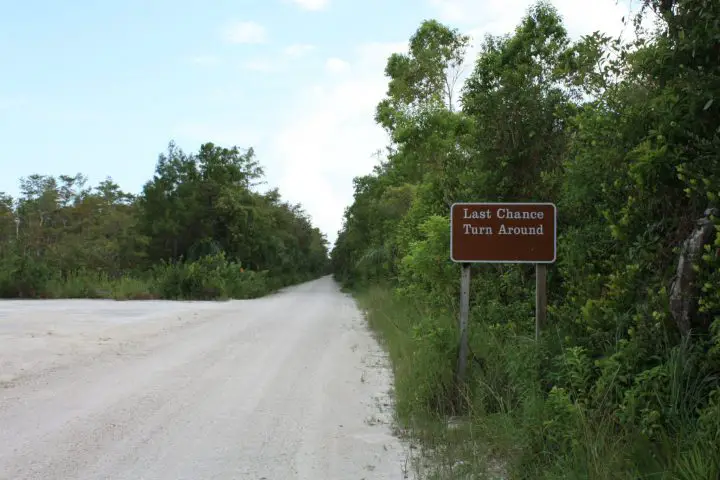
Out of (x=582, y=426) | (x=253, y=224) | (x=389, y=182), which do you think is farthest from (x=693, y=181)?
(x=253, y=224)

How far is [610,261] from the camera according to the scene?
4.78m

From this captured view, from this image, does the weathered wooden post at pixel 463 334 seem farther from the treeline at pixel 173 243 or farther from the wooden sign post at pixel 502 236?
the treeline at pixel 173 243

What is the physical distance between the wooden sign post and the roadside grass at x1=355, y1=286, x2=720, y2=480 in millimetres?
399

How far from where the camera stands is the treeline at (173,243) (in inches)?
1155

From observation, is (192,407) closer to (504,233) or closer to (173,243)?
(504,233)

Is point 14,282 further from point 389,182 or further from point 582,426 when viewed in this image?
point 582,426

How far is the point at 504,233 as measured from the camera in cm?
617

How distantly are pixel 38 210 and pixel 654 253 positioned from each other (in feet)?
215

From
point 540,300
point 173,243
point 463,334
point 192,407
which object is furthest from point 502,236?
point 173,243

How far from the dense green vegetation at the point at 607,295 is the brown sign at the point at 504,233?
275mm

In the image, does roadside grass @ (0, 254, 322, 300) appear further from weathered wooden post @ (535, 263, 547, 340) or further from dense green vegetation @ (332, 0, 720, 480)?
weathered wooden post @ (535, 263, 547, 340)

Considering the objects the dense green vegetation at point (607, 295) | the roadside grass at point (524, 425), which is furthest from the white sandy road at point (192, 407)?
the dense green vegetation at point (607, 295)

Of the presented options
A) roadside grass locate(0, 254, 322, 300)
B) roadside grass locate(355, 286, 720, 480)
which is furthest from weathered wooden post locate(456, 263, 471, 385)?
roadside grass locate(0, 254, 322, 300)

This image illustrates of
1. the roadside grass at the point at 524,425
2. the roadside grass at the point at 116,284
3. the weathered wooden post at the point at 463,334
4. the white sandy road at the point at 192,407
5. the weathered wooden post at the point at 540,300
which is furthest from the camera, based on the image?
the roadside grass at the point at 116,284
